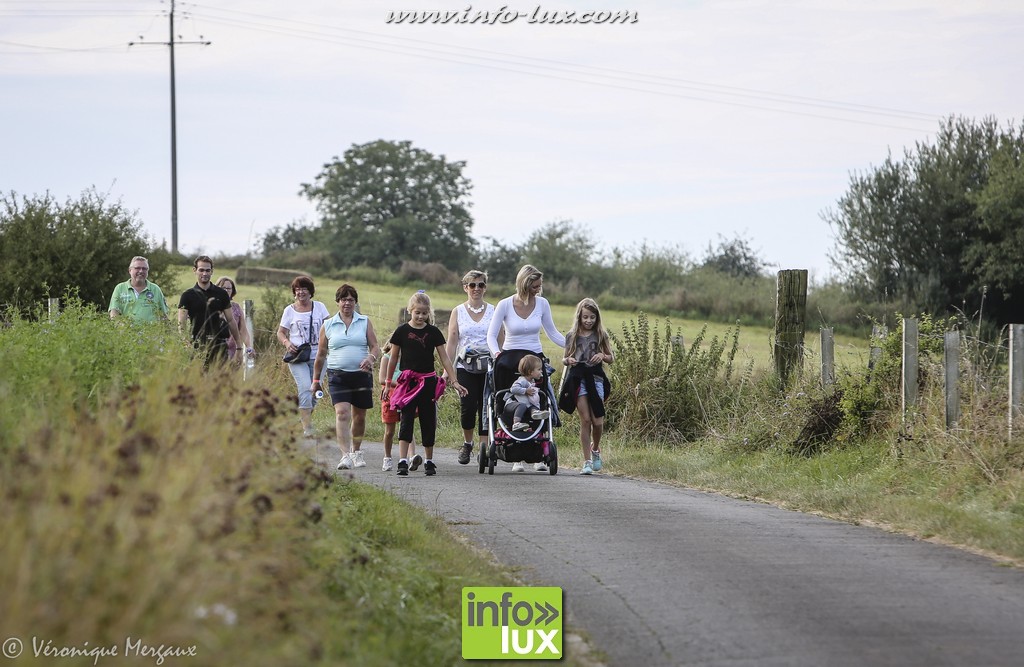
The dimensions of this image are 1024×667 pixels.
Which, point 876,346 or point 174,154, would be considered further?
point 174,154

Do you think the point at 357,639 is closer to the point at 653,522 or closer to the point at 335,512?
the point at 335,512

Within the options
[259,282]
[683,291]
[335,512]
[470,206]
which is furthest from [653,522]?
[470,206]

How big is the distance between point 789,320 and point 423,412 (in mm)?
5096

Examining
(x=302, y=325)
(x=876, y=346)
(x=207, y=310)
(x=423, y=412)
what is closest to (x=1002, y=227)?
(x=876, y=346)

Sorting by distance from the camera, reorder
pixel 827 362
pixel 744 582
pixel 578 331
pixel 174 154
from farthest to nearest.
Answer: pixel 174 154 → pixel 827 362 → pixel 578 331 → pixel 744 582

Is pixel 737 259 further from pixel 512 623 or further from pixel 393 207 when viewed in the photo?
pixel 512 623

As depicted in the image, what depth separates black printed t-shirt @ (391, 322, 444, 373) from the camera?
554 inches

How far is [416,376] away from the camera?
14133 millimetres

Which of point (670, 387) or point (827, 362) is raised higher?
point (827, 362)

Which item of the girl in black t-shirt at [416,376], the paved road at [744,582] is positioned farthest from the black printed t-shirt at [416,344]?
the paved road at [744,582]

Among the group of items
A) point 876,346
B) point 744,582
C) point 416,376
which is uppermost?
point 876,346

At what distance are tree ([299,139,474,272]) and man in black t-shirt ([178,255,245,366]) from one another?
2628 inches

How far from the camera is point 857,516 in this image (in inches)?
422

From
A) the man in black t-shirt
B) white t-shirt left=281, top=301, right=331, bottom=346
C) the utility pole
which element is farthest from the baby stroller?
the utility pole
